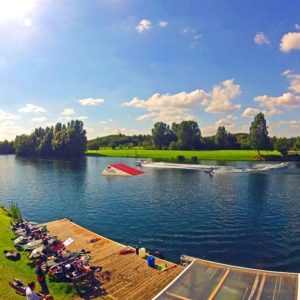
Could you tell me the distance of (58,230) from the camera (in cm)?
4553

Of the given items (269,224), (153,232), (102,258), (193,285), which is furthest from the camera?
(269,224)

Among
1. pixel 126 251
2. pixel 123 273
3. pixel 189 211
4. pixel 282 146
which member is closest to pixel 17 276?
pixel 123 273

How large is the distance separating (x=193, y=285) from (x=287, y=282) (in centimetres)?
702

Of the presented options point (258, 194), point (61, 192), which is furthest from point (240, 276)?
point (61, 192)

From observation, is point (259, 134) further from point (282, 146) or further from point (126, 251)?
point (126, 251)

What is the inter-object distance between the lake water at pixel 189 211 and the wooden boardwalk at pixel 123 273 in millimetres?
7407

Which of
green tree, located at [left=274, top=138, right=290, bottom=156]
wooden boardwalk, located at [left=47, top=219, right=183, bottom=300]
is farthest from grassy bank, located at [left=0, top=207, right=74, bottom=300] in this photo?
green tree, located at [left=274, top=138, right=290, bottom=156]

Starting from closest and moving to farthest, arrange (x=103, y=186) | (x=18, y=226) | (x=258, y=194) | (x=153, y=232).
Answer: (x=18, y=226) < (x=153, y=232) < (x=258, y=194) < (x=103, y=186)

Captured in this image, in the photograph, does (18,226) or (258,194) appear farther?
(258,194)

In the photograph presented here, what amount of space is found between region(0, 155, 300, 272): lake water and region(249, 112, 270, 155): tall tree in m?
88.2

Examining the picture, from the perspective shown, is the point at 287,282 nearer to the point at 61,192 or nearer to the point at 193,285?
the point at 193,285

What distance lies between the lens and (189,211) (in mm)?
60750

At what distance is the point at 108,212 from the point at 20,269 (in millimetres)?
31499

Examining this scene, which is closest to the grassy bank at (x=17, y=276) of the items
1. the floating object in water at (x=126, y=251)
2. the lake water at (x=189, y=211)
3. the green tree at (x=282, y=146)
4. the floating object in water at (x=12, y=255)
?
the floating object in water at (x=12, y=255)
